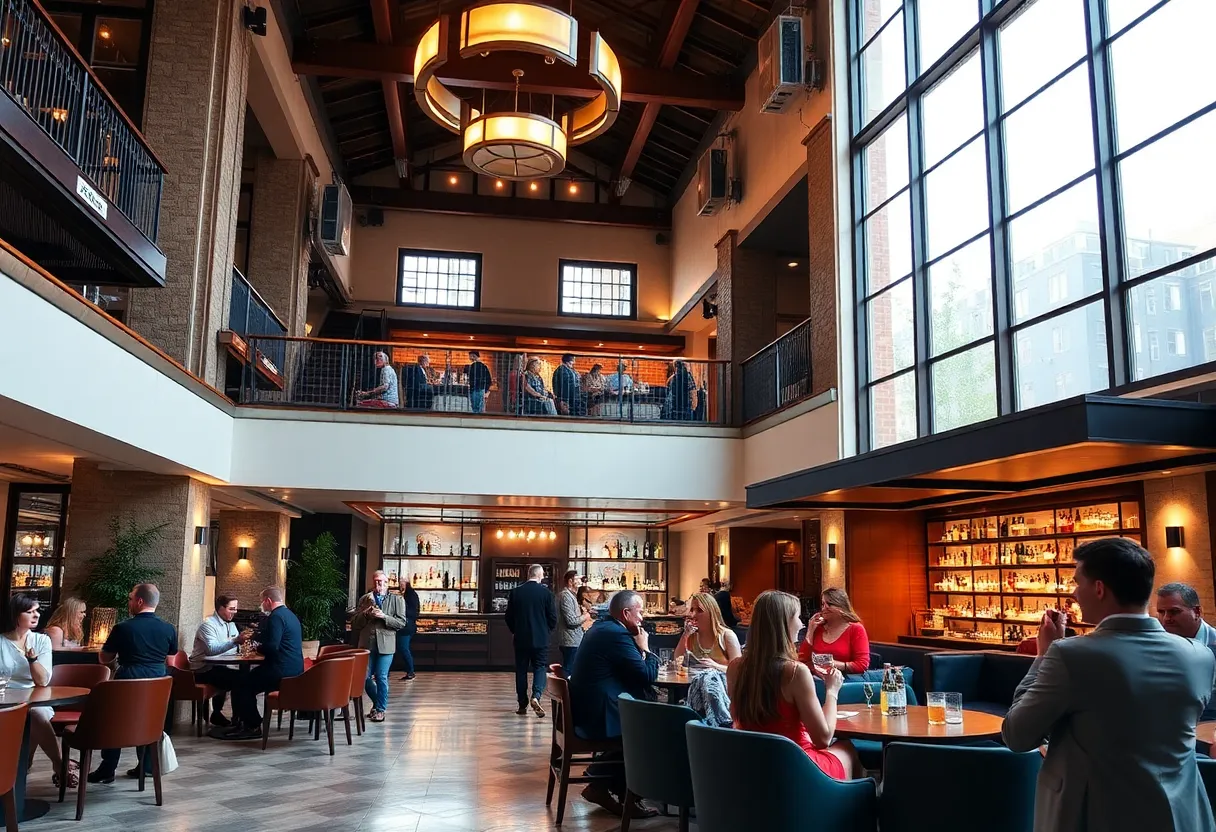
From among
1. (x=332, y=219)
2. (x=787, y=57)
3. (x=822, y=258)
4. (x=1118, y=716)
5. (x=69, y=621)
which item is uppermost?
(x=787, y=57)

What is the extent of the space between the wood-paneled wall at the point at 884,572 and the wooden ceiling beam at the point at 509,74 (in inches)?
256

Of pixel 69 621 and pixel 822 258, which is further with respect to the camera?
pixel 822 258

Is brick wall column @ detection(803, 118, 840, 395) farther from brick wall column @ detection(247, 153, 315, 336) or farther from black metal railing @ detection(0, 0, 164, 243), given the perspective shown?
brick wall column @ detection(247, 153, 315, 336)

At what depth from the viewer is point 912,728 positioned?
4375mm

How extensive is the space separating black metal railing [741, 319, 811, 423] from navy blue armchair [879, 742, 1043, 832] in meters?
7.75

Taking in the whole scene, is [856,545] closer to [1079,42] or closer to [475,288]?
[1079,42]

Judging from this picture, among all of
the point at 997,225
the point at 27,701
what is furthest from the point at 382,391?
the point at 997,225

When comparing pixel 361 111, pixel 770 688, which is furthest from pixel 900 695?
pixel 361 111

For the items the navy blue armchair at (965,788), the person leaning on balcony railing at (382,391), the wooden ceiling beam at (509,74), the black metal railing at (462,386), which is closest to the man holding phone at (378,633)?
the person leaning on balcony railing at (382,391)

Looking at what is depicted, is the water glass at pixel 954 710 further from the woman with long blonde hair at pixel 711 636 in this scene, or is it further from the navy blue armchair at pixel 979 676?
the navy blue armchair at pixel 979 676

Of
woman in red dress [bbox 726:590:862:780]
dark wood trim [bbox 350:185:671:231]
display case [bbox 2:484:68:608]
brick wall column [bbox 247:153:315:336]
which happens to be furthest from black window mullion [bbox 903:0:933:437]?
display case [bbox 2:484:68:608]

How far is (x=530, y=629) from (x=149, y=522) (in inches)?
161

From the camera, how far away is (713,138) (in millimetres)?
16125

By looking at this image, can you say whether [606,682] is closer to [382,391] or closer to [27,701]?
[27,701]
